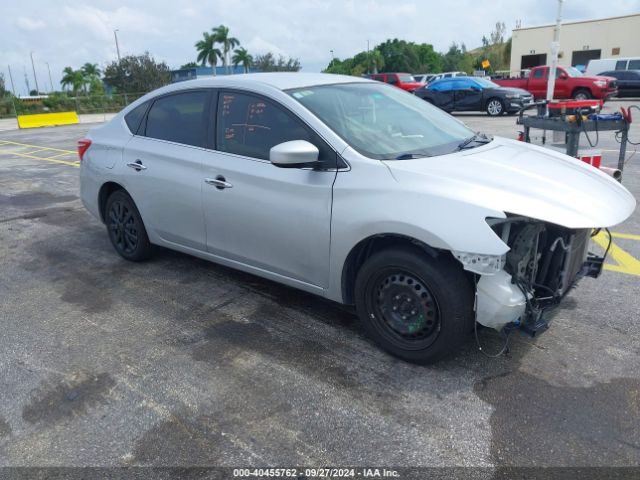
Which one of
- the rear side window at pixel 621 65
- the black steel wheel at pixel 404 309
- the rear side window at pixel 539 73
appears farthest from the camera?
the rear side window at pixel 621 65

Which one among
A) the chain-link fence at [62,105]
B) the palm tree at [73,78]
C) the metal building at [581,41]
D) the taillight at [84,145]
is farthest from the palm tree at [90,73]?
the taillight at [84,145]

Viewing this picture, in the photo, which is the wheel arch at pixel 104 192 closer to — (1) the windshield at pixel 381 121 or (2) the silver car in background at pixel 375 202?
(2) the silver car in background at pixel 375 202

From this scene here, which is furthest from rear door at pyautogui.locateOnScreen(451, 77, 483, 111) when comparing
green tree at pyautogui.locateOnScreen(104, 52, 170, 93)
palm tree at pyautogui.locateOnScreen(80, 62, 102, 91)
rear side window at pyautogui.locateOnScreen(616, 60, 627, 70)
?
palm tree at pyautogui.locateOnScreen(80, 62, 102, 91)

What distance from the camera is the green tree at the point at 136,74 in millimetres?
48531

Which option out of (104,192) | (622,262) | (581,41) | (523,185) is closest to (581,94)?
(622,262)

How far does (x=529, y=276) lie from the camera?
10.3 ft

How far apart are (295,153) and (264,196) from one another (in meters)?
0.56

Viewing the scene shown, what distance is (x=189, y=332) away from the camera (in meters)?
3.77

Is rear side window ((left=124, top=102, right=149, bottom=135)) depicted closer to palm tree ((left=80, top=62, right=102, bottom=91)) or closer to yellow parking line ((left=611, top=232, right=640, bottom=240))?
yellow parking line ((left=611, top=232, right=640, bottom=240))

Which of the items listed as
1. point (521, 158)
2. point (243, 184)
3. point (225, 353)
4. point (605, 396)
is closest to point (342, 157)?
point (243, 184)

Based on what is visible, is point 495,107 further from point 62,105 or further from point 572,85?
point 62,105

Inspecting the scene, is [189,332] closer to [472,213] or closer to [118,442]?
[118,442]

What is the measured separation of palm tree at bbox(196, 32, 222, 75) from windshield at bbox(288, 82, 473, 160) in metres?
67.1

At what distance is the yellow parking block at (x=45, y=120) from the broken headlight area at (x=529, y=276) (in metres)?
27.7
